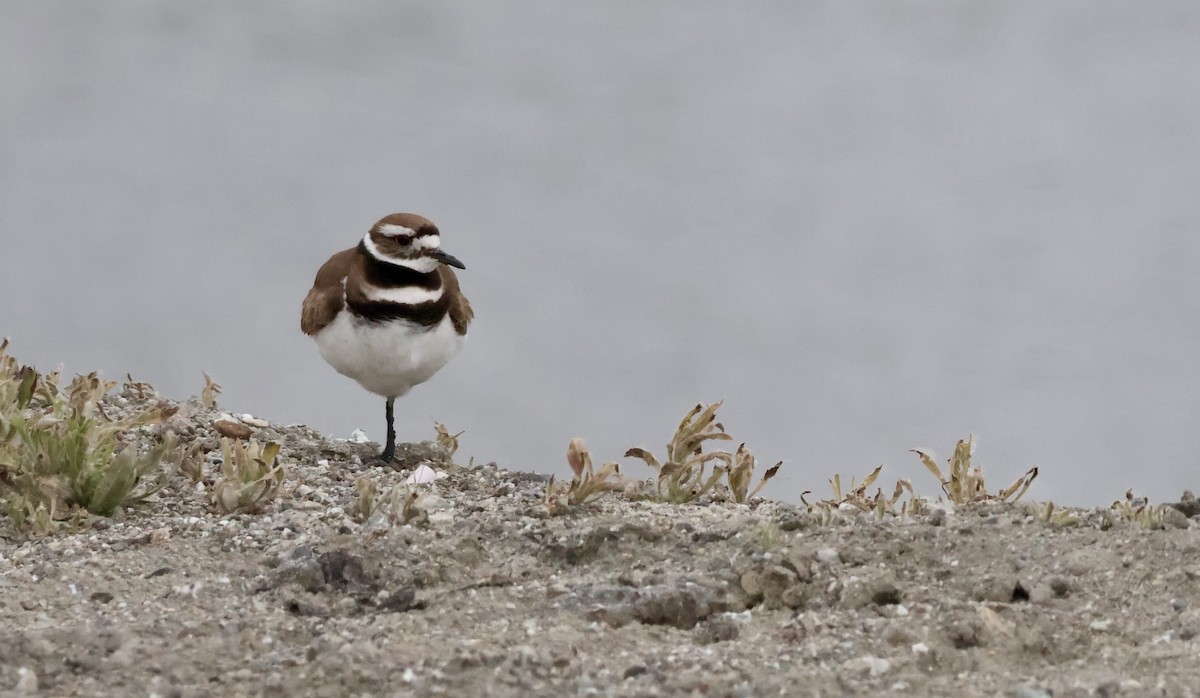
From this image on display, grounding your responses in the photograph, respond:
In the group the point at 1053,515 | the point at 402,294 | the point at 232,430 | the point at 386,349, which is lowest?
the point at 1053,515

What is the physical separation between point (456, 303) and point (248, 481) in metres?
2.14

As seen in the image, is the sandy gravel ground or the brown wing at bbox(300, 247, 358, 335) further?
the brown wing at bbox(300, 247, 358, 335)

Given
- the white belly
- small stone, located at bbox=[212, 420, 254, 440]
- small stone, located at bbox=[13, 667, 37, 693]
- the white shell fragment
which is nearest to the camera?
small stone, located at bbox=[13, 667, 37, 693]

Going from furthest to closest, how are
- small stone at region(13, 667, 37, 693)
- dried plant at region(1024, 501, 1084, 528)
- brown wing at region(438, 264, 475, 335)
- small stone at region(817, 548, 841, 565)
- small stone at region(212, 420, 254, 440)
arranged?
brown wing at region(438, 264, 475, 335) → small stone at region(212, 420, 254, 440) → dried plant at region(1024, 501, 1084, 528) → small stone at region(817, 548, 841, 565) → small stone at region(13, 667, 37, 693)

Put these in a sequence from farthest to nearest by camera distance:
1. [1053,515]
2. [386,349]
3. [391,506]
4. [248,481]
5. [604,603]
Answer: [386,349], [248,481], [391,506], [1053,515], [604,603]

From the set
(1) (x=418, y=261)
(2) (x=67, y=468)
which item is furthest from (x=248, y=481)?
(1) (x=418, y=261)

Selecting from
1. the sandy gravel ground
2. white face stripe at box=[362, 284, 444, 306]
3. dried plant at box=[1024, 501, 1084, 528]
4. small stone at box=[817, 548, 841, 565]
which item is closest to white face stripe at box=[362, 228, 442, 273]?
white face stripe at box=[362, 284, 444, 306]

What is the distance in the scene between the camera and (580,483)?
255 inches

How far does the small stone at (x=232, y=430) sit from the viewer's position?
27.6 ft

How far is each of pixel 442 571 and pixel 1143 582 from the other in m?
2.49

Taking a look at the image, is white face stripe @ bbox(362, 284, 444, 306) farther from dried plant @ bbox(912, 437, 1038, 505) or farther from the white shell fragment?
dried plant @ bbox(912, 437, 1038, 505)

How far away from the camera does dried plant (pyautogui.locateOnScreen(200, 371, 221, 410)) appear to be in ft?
30.2

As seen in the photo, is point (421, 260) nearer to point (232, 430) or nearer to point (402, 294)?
point (402, 294)

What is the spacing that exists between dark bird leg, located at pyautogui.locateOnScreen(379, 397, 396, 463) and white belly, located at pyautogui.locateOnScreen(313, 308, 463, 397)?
29 cm
